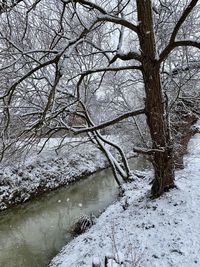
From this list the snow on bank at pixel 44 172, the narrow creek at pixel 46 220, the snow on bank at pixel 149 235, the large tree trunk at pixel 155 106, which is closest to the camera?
the snow on bank at pixel 149 235

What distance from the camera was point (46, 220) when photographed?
352 inches

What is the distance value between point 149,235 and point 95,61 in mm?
6897

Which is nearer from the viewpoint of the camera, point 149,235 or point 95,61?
point 149,235

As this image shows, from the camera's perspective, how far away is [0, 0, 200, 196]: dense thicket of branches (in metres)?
4.89

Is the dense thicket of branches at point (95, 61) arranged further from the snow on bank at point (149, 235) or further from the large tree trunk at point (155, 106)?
the snow on bank at point (149, 235)

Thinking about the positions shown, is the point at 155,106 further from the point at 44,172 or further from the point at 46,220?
the point at 44,172

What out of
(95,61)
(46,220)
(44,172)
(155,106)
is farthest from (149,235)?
(44,172)

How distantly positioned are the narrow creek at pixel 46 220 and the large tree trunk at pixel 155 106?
10.4 feet

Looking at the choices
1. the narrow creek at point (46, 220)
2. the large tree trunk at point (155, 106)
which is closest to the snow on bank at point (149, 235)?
the large tree trunk at point (155, 106)

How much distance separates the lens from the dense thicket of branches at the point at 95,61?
489cm

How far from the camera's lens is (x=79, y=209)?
9.66m

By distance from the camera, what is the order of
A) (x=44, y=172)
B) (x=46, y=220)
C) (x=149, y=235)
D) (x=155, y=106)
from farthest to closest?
(x=44, y=172) → (x=46, y=220) → (x=155, y=106) → (x=149, y=235)

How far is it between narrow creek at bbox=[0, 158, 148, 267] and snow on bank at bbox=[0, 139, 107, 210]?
1.66ft

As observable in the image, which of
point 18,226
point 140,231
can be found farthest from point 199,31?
point 18,226
